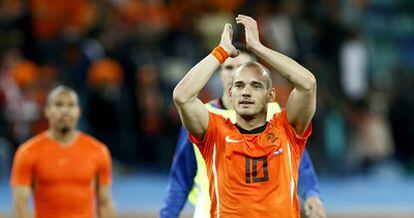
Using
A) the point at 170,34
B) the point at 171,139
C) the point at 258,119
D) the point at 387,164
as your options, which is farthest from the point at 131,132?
the point at 258,119

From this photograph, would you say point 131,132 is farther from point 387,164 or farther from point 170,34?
point 387,164

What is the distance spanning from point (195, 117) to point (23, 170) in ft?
8.45

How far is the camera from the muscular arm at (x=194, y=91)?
572 cm

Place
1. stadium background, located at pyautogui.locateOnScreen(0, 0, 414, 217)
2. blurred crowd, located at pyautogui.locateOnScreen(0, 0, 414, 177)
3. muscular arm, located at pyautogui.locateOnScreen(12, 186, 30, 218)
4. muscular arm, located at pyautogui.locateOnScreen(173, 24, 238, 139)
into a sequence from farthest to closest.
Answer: blurred crowd, located at pyautogui.locateOnScreen(0, 0, 414, 177), stadium background, located at pyautogui.locateOnScreen(0, 0, 414, 217), muscular arm, located at pyautogui.locateOnScreen(12, 186, 30, 218), muscular arm, located at pyautogui.locateOnScreen(173, 24, 238, 139)

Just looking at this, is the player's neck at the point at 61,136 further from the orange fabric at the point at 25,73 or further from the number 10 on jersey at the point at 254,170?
the orange fabric at the point at 25,73

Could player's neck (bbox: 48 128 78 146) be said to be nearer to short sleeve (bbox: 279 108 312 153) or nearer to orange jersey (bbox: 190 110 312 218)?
orange jersey (bbox: 190 110 312 218)

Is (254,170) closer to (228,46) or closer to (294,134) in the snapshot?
(294,134)

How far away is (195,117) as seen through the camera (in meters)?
5.80

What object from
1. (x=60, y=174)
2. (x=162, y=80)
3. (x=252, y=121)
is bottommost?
(x=60, y=174)

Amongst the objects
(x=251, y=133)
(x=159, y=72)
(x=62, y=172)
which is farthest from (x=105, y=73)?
(x=251, y=133)

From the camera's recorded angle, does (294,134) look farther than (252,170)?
Yes

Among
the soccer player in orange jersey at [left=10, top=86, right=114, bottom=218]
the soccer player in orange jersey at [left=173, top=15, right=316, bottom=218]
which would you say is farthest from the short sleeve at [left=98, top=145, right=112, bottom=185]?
the soccer player in orange jersey at [left=173, top=15, right=316, bottom=218]

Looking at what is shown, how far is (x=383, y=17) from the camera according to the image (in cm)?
Result: 1733

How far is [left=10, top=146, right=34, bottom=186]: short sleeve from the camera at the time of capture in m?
7.89
